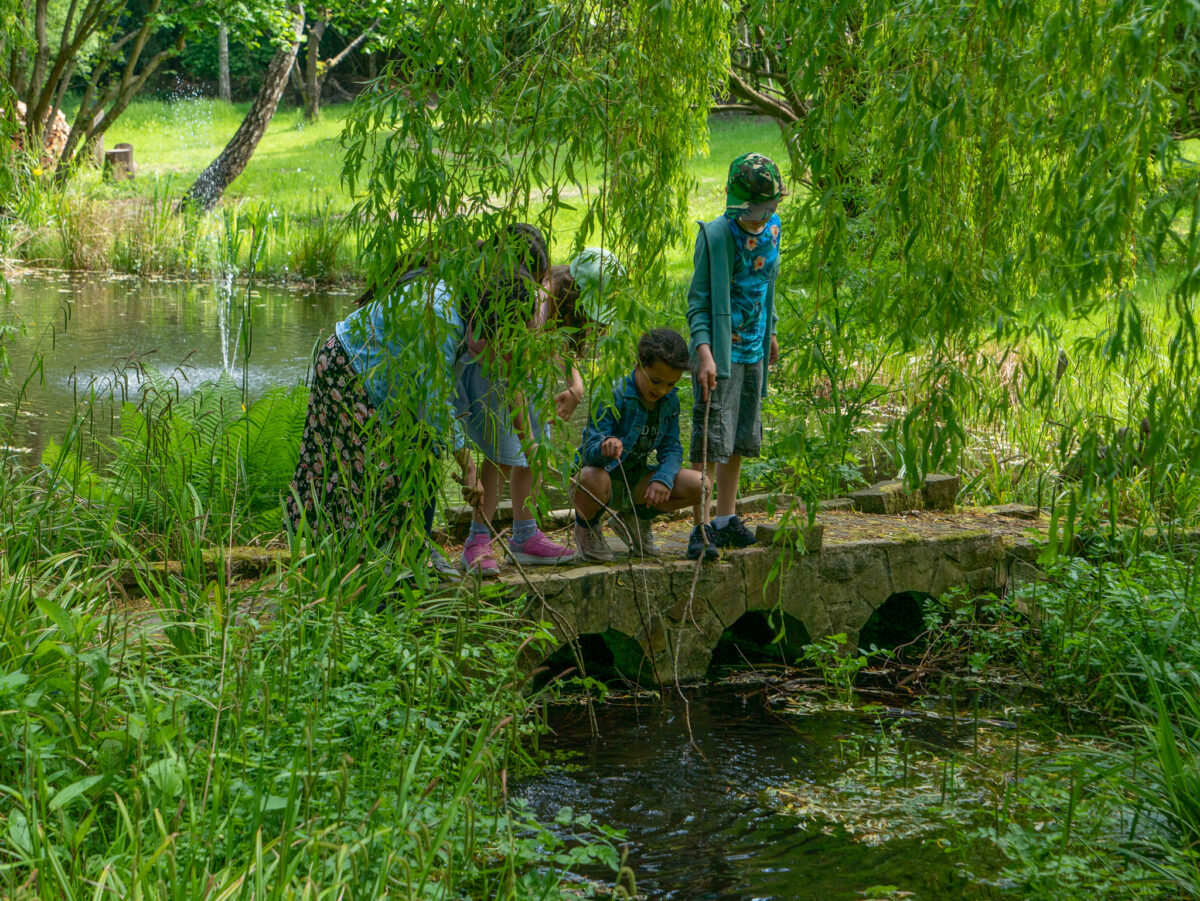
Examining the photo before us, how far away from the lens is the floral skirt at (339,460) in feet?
13.1

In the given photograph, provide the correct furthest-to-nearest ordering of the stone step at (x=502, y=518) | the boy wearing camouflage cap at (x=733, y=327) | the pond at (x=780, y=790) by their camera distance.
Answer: the stone step at (x=502, y=518) → the boy wearing camouflage cap at (x=733, y=327) → the pond at (x=780, y=790)

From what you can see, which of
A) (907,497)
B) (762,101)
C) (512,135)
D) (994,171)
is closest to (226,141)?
(762,101)

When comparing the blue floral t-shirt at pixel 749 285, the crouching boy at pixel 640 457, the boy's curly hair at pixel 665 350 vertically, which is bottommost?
the crouching boy at pixel 640 457

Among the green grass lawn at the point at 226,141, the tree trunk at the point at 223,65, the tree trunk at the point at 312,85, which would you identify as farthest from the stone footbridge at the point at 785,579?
the tree trunk at the point at 223,65

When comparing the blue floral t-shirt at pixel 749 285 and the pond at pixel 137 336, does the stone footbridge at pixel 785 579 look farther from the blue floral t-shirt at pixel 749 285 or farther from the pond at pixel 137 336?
the pond at pixel 137 336

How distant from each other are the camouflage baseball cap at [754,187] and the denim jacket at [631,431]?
0.75 meters

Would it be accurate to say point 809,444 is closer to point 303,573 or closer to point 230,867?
point 303,573

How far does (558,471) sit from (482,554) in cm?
65

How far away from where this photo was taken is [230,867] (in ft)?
7.98

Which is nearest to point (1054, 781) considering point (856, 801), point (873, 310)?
point (856, 801)

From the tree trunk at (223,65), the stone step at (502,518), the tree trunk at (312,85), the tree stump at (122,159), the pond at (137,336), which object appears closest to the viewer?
the stone step at (502,518)

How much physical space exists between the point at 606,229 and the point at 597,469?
44.2 inches

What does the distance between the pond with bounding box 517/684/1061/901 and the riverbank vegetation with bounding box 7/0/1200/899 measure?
0.07m

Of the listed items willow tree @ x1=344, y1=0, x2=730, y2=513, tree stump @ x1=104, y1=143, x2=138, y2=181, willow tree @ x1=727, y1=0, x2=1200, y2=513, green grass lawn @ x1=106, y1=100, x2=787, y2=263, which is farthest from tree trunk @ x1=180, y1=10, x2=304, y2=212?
willow tree @ x1=727, y1=0, x2=1200, y2=513
